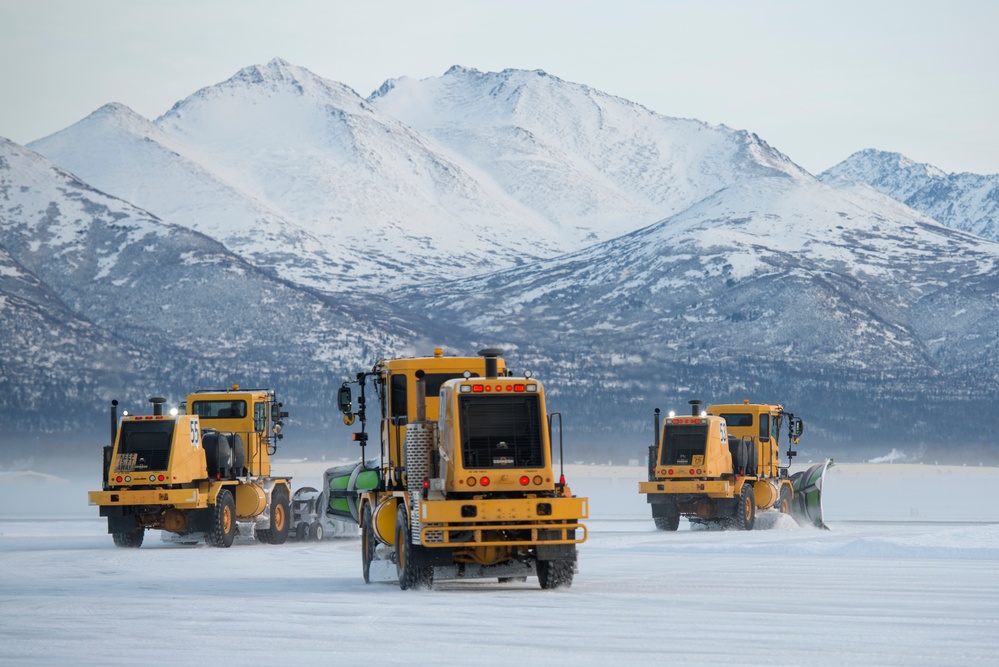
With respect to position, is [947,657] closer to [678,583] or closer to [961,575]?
[678,583]

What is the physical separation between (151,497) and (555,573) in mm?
13740

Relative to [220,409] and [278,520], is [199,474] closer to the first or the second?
[220,409]

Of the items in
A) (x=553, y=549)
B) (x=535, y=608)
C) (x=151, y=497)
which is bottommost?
(x=535, y=608)

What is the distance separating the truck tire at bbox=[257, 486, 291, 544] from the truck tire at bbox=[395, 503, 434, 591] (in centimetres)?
1456

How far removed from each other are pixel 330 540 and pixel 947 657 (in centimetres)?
2548

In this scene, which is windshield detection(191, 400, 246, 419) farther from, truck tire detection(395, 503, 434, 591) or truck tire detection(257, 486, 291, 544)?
truck tire detection(395, 503, 434, 591)

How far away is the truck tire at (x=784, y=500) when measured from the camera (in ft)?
154

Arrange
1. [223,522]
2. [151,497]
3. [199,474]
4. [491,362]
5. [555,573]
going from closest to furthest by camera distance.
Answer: [491,362]
[555,573]
[151,497]
[199,474]
[223,522]

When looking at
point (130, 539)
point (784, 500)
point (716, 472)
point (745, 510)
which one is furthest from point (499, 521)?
point (784, 500)

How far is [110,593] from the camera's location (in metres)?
24.8

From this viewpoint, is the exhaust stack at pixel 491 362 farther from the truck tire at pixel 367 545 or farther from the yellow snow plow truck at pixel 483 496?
the truck tire at pixel 367 545

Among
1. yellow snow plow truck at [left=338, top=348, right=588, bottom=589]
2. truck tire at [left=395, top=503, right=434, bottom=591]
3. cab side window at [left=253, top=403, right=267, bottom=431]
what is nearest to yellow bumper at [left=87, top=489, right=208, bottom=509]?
cab side window at [left=253, top=403, right=267, bottom=431]

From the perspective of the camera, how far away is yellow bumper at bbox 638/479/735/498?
43938mm

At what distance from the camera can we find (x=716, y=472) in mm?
44312
